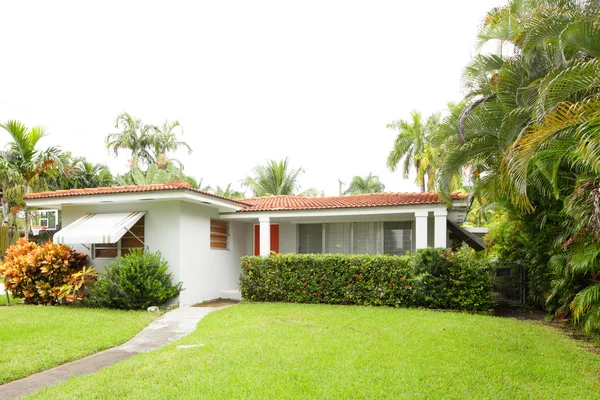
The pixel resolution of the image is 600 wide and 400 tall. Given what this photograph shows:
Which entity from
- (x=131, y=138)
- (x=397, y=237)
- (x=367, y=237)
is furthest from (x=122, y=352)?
(x=131, y=138)

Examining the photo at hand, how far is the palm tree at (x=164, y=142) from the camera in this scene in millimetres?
42000

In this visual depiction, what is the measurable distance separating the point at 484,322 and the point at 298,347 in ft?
19.5

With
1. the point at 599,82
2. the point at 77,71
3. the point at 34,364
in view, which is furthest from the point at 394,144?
the point at 34,364

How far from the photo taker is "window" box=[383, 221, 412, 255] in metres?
18.6

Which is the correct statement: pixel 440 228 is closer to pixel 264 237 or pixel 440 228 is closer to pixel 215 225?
pixel 264 237

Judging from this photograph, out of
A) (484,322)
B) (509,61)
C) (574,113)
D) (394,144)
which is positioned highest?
(394,144)

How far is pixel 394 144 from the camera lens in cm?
3750

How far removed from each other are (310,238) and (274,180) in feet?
79.4

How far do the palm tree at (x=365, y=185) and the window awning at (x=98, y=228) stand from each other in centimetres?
3958

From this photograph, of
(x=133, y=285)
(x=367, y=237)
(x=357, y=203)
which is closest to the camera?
(x=133, y=285)

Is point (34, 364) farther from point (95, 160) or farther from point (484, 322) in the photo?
point (95, 160)

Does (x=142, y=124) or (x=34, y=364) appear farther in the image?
(x=142, y=124)

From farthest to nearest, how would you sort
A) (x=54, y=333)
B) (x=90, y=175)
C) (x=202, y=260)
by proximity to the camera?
(x=90, y=175)
(x=202, y=260)
(x=54, y=333)

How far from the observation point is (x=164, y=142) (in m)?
42.6
